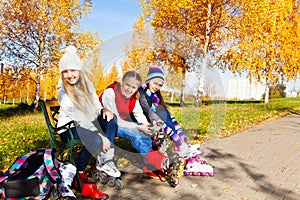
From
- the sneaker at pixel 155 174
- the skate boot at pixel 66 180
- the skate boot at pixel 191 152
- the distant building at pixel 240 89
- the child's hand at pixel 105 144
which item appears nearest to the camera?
the skate boot at pixel 66 180

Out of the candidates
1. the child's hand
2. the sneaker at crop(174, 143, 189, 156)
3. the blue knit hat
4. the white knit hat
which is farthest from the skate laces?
the white knit hat

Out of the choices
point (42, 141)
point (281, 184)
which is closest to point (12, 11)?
point (42, 141)

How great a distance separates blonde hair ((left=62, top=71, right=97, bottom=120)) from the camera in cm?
330

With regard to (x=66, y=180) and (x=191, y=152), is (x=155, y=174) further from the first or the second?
(x=66, y=180)

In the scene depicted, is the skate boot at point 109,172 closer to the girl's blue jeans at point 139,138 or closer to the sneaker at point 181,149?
the girl's blue jeans at point 139,138

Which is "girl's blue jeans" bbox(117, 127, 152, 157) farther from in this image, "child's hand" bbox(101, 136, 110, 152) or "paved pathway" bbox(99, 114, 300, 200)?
"paved pathway" bbox(99, 114, 300, 200)

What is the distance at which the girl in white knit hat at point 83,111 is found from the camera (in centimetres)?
334

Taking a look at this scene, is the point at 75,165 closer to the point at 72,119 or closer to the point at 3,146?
the point at 72,119

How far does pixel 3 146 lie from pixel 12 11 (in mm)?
11645

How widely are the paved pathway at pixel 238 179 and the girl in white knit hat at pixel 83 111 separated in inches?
20.3

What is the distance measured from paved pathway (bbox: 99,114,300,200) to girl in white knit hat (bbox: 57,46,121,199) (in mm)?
517

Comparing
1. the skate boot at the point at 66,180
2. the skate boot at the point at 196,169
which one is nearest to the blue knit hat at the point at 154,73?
the skate boot at the point at 66,180

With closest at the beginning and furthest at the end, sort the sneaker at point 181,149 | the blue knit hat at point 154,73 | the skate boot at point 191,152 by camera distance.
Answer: the blue knit hat at point 154,73 < the sneaker at point 181,149 < the skate boot at point 191,152

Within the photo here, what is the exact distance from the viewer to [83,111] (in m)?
3.34
